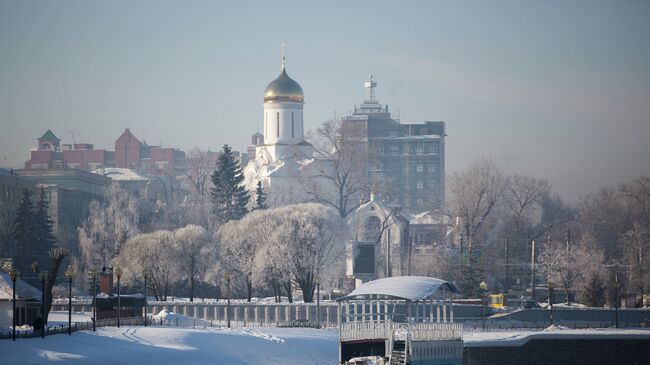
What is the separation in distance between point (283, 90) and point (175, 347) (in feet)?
305

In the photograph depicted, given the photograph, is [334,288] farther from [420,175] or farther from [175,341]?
[420,175]

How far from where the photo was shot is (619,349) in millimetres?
63062

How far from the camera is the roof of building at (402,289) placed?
53.8m

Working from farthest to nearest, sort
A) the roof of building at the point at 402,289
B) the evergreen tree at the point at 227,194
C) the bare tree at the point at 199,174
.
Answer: the bare tree at the point at 199,174, the evergreen tree at the point at 227,194, the roof of building at the point at 402,289

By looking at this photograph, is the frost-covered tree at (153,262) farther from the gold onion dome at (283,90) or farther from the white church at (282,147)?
the gold onion dome at (283,90)

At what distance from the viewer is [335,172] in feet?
459

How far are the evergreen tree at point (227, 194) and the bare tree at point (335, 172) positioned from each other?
699 centimetres

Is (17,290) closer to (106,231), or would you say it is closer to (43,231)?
(43,231)

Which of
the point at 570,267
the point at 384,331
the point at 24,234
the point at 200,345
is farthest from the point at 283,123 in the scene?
the point at 384,331

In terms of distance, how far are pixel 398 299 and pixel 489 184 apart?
236 ft

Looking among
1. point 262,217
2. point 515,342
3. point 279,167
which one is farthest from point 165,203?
point 515,342

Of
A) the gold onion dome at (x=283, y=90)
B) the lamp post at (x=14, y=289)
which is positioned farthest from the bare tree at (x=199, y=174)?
the lamp post at (x=14, y=289)

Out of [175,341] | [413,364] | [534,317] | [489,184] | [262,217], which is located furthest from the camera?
[489,184]

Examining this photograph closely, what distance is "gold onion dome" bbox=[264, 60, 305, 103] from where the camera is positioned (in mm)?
146875
